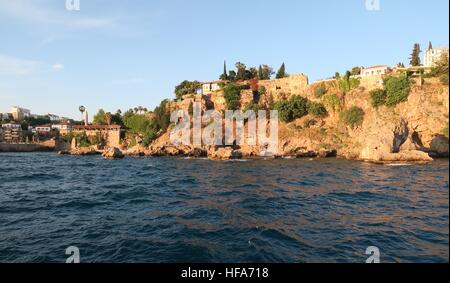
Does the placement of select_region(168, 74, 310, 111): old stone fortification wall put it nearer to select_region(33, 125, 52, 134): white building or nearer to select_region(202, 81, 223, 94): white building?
select_region(202, 81, 223, 94): white building

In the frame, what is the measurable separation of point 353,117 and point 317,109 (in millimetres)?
7549

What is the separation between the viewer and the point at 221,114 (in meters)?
67.5

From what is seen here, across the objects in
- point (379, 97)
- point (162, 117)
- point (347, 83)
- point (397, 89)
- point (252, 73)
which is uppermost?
point (252, 73)

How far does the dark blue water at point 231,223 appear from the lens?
30.1 feet

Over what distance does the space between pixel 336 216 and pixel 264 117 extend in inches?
1995

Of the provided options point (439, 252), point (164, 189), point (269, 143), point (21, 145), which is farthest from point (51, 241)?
point (21, 145)

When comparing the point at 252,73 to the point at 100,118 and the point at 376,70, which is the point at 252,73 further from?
the point at 100,118

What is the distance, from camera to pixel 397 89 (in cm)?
4872

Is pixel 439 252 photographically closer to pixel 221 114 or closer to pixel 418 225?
pixel 418 225

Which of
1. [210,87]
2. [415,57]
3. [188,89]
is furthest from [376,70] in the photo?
[188,89]

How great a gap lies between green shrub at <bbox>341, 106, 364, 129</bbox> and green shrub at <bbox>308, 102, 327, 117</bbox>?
17.9 ft

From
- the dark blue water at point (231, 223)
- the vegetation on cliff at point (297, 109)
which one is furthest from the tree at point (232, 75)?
the dark blue water at point (231, 223)

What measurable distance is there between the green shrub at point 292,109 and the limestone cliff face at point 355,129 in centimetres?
112

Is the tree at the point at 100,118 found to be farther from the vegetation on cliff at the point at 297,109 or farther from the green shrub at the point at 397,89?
the green shrub at the point at 397,89
